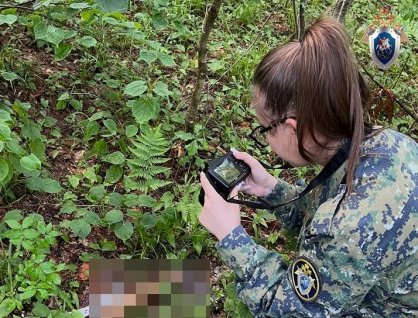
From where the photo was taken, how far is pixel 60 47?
9.70 feet

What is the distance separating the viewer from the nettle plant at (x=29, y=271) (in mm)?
2199

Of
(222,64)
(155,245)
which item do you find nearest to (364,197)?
(155,245)

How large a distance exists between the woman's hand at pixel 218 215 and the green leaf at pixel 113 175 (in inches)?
37.7

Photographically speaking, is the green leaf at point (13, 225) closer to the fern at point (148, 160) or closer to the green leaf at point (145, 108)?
the fern at point (148, 160)

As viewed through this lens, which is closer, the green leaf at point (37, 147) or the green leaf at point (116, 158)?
the green leaf at point (37, 147)

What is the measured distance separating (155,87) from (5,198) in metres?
0.92

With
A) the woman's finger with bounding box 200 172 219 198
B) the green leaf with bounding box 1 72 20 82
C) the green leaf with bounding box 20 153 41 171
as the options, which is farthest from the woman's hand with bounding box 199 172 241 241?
the green leaf with bounding box 1 72 20 82

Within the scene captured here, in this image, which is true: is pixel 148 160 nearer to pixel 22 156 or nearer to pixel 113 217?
pixel 113 217

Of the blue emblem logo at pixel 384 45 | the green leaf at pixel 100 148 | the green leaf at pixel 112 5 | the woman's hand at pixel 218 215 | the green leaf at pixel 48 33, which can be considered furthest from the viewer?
the blue emblem logo at pixel 384 45

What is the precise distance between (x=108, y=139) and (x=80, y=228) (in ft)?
2.83

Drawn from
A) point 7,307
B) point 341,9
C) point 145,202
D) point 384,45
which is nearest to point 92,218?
point 145,202

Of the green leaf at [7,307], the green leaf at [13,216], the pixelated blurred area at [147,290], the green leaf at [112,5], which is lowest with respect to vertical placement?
the green leaf at [7,307]

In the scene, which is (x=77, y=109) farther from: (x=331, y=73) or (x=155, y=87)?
(x=331, y=73)

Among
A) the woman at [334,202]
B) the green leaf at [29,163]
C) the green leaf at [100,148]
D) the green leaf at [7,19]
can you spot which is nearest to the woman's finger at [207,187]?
the woman at [334,202]
